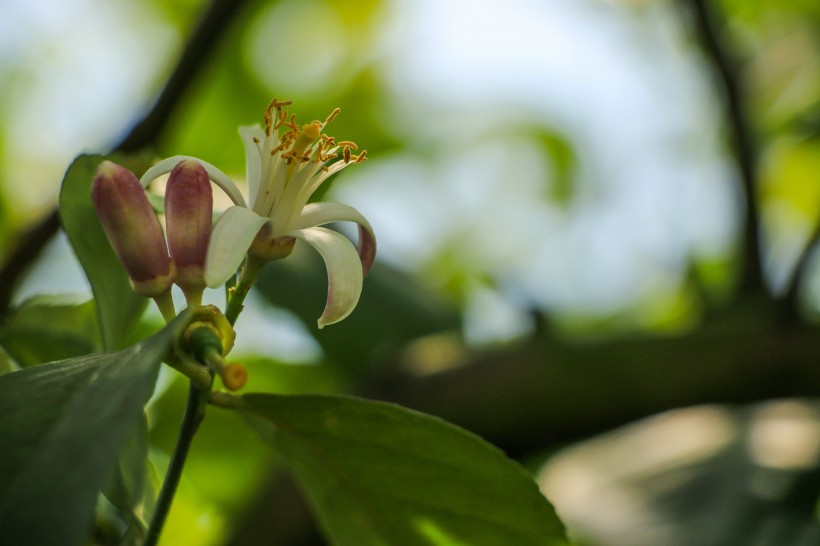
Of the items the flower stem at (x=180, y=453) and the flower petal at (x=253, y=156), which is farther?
the flower petal at (x=253, y=156)

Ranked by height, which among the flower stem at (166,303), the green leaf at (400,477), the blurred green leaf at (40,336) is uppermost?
the flower stem at (166,303)

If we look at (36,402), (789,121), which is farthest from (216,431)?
(789,121)

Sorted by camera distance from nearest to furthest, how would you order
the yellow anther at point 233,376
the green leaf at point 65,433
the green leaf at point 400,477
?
the green leaf at point 65,433
the yellow anther at point 233,376
the green leaf at point 400,477

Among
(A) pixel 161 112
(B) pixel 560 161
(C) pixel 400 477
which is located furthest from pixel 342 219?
(B) pixel 560 161

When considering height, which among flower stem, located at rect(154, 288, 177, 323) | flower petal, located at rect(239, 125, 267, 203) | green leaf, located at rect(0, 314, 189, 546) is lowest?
flower stem, located at rect(154, 288, 177, 323)

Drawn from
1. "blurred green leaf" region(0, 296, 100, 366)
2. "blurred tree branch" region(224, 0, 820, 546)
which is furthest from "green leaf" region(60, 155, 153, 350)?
"blurred tree branch" region(224, 0, 820, 546)

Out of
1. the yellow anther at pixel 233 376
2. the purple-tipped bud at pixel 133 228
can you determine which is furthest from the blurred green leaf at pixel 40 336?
the yellow anther at pixel 233 376

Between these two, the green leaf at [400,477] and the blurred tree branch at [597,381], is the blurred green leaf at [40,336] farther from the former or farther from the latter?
the blurred tree branch at [597,381]

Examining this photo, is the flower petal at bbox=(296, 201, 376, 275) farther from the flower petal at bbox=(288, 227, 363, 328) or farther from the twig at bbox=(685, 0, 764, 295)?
the twig at bbox=(685, 0, 764, 295)

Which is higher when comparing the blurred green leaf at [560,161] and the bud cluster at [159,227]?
the bud cluster at [159,227]
